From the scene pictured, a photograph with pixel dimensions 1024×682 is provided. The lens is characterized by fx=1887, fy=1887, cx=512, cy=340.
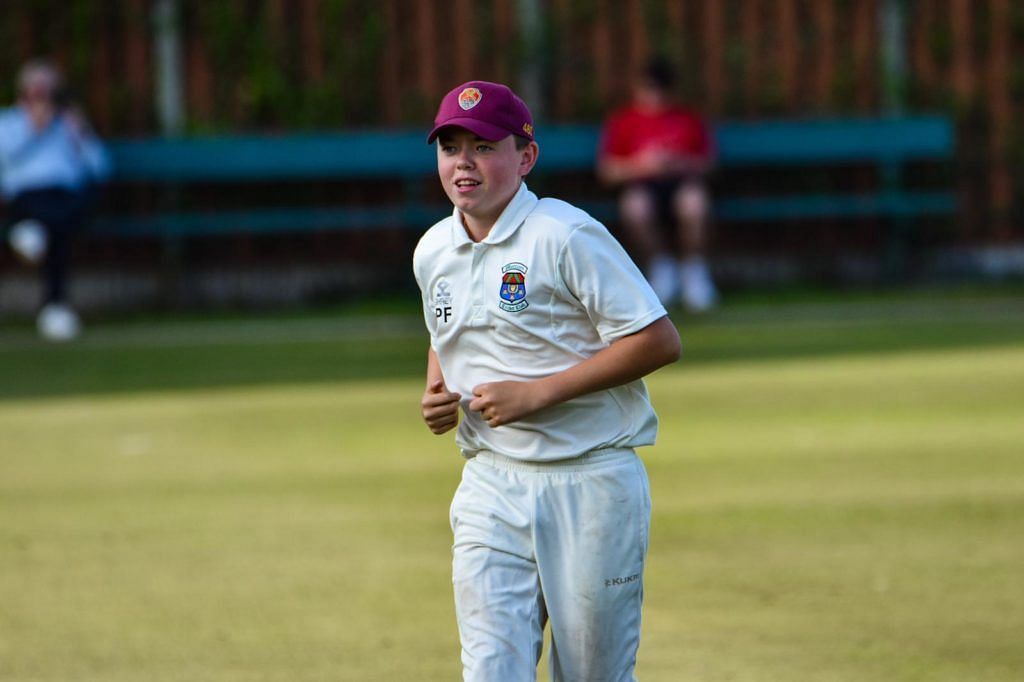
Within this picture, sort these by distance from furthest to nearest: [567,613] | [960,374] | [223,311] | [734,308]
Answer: [223,311] → [734,308] → [960,374] → [567,613]

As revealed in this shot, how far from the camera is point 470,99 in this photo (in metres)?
3.74

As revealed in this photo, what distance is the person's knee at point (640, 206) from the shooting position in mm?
15445

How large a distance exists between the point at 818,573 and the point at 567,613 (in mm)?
2168

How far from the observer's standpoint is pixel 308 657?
4914 millimetres

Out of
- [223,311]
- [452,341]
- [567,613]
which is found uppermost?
[452,341]

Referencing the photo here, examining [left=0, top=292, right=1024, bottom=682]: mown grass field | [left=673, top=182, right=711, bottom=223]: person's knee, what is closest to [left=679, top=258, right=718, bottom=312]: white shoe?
[left=673, top=182, right=711, bottom=223]: person's knee

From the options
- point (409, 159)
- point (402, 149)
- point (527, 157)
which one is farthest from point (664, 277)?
point (527, 157)

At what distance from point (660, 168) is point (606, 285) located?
1178 centimetres

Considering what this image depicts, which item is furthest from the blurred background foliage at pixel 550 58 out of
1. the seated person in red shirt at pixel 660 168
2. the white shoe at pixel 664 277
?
the white shoe at pixel 664 277

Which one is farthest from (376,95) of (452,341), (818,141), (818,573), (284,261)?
(452,341)

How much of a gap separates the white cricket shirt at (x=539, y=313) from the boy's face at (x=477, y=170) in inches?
1.7

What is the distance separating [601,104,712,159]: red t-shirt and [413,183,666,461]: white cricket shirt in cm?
1179

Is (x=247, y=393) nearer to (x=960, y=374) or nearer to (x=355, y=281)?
(x=960, y=374)

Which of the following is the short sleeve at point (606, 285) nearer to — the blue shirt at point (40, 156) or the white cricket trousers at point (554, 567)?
the white cricket trousers at point (554, 567)
